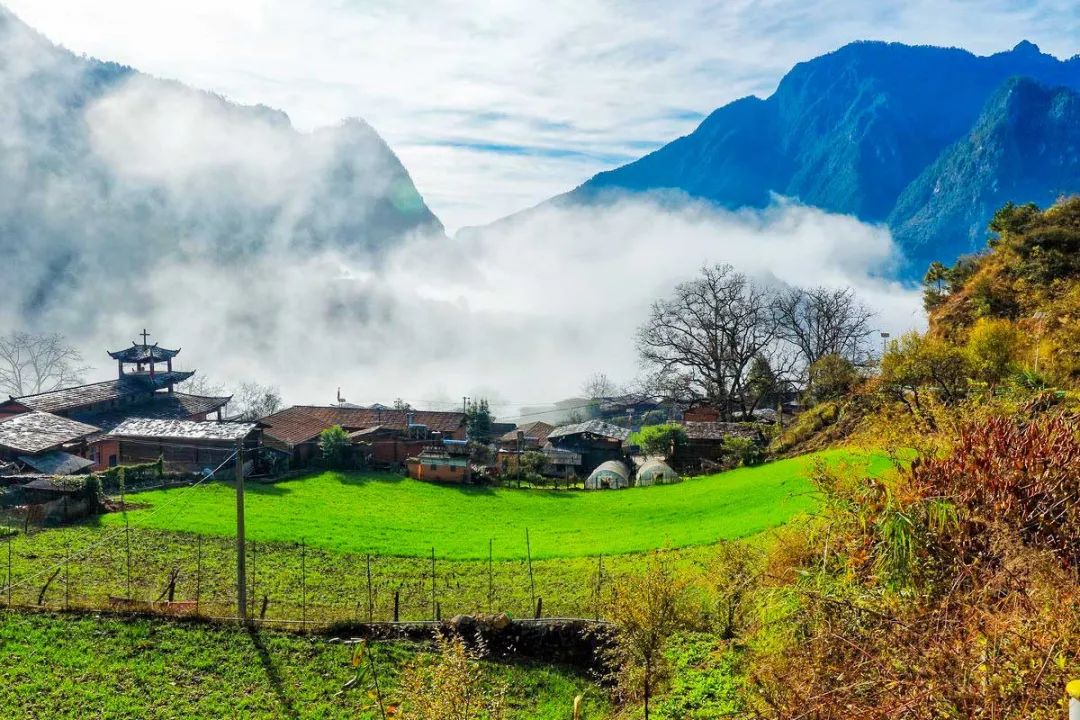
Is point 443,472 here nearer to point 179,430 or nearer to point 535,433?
point 179,430

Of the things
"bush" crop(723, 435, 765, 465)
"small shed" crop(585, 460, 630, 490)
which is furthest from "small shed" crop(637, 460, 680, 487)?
"bush" crop(723, 435, 765, 465)

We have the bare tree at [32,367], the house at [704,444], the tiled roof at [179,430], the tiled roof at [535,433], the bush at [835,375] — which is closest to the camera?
the bush at [835,375]

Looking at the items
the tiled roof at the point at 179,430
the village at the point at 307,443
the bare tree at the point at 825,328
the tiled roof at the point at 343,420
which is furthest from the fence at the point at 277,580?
the bare tree at the point at 825,328

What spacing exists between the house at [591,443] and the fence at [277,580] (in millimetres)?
30252

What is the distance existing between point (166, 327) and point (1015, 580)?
15483 cm

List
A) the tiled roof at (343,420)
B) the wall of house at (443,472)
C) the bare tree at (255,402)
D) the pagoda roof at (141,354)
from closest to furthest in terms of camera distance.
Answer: the wall of house at (443,472) → the tiled roof at (343,420) → the pagoda roof at (141,354) → the bare tree at (255,402)

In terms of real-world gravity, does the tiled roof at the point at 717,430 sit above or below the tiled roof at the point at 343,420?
below

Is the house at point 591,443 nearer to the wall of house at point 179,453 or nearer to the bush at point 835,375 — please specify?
the bush at point 835,375

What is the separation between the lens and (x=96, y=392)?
5903 cm

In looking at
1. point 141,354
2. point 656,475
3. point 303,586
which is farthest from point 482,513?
point 141,354

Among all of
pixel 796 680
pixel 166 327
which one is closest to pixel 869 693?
pixel 796 680

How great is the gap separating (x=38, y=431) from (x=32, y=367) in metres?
55.9

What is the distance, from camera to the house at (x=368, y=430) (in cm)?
5428

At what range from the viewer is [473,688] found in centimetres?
1155
